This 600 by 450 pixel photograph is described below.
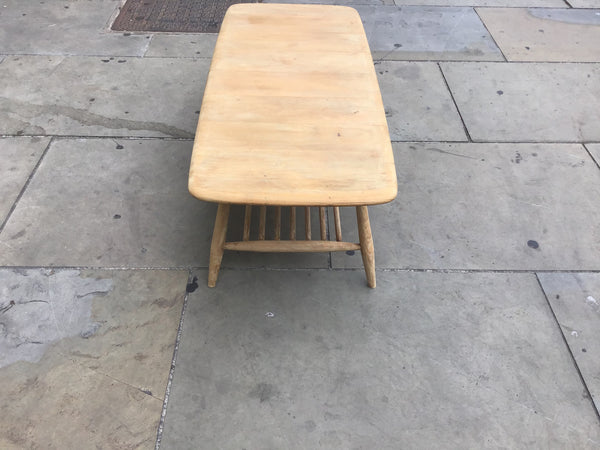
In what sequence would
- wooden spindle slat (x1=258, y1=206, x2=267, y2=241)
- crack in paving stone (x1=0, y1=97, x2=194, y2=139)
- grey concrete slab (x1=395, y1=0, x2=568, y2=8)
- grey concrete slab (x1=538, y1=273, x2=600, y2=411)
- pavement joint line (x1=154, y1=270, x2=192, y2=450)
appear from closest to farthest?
pavement joint line (x1=154, y1=270, x2=192, y2=450) → grey concrete slab (x1=538, y1=273, x2=600, y2=411) → wooden spindle slat (x1=258, y1=206, x2=267, y2=241) → crack in paving stone (x1=0, y1=97, x2=194, y2=139) → grey concrete slab (x1=395, y1=0, x2=568, y2=8)

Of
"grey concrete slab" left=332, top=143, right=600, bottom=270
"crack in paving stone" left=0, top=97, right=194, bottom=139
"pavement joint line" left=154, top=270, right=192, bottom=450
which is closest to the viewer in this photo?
"pavement joint line" left=154, top=270, right=192, bottom=450

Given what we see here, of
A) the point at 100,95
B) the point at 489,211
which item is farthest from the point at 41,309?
the point at 489,211

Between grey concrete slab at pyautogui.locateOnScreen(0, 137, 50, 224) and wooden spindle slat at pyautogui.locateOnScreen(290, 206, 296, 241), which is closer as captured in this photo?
wooden spindle slat at pyautogui.locateOnScreen(290, 206, 296, 241)

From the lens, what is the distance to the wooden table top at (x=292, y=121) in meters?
1.89

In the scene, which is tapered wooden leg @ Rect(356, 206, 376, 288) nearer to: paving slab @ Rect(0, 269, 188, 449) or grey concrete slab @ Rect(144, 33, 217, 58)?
paving slab @ Rect(0, 269, 188, 449)

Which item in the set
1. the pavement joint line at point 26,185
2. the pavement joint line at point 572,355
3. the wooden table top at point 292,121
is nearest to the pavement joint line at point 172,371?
the wooden table top at point 292,121

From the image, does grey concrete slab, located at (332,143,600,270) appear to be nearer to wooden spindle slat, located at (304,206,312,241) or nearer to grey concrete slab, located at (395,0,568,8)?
wooden spindle slat, located at (304,206,312,241)

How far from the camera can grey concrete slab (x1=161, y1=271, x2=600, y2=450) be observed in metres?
1.89

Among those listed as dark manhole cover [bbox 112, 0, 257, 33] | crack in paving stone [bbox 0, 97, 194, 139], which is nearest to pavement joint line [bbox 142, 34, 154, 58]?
dark manhole cover [bbox 112, 0, 257, 33]

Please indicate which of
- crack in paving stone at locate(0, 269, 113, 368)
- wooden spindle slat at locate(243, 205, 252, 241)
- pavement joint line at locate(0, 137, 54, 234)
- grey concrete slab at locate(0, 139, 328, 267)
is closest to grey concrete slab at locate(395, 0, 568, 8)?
grey concrete slab at locate(0, 139, 328, 267)

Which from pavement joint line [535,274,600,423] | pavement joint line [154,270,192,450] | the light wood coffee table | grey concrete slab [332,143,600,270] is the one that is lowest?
pavement joint line [535,274,600,423]

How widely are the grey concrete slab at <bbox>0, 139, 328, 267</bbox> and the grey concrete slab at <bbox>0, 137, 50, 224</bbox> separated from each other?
6 cm

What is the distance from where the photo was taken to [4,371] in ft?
6.64

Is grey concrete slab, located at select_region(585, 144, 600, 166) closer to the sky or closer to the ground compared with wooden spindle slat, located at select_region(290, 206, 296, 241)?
closer to the ground
